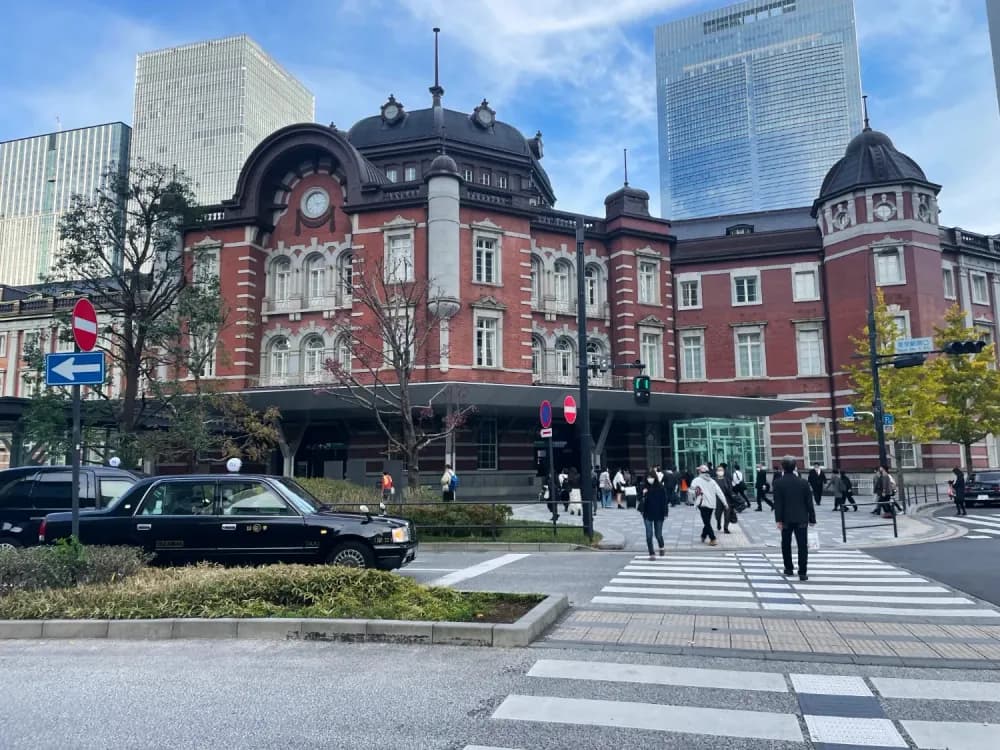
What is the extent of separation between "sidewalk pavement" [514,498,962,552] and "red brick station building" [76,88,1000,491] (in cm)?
780

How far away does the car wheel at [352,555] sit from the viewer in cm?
1016

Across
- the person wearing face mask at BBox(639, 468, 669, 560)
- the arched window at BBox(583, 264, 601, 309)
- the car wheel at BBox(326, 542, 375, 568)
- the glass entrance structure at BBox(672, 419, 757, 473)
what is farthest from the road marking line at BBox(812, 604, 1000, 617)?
the arched window at BBox(583, 264, 601, 309)

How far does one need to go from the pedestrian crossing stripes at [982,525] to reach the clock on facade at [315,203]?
29.0 meters

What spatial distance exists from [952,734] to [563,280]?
3340 centimetres

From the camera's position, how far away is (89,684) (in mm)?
5574

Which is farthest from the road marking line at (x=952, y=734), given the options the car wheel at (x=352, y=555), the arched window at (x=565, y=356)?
the arched window at (x=565, y=356)

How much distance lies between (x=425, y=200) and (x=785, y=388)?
2048 centimetres

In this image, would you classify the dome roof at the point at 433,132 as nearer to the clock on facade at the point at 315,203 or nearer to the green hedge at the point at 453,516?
the clock on facade at the point at 315,203

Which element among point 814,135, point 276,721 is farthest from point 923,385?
point 814,135

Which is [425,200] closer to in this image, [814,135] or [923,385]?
[923,385]

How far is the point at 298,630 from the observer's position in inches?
270

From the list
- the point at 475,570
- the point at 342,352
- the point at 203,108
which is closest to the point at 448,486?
the point at 475,570

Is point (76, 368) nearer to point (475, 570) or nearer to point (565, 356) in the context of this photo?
point (475, 570)

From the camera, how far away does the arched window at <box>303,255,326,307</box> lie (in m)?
35.3
